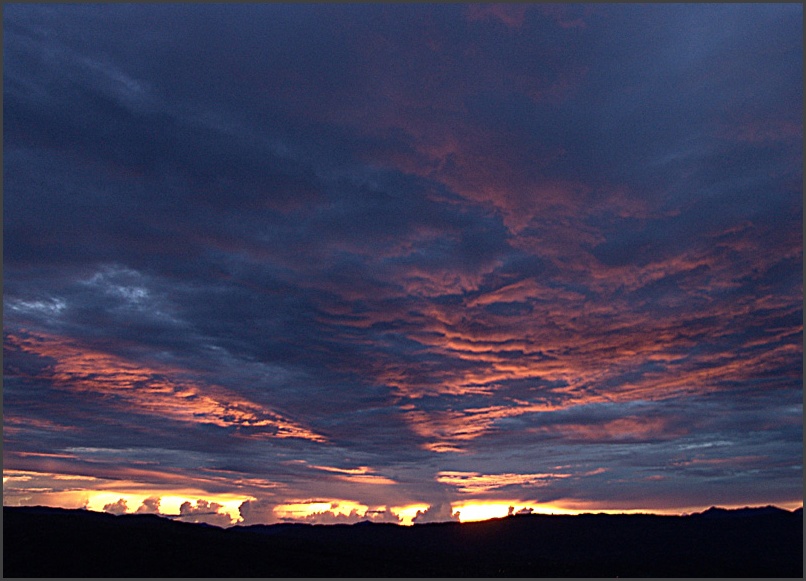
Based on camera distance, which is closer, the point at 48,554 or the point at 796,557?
the point at 48,554

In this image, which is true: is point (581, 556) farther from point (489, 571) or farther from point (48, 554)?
point (48, 554)

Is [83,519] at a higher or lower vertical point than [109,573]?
higher

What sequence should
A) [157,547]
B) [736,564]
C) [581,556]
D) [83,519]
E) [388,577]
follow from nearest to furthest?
[388,577] → [157,547] → [83,519] → [736,564] → [581,556]

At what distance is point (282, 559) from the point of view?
99.2m

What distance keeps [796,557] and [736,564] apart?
58.4 m

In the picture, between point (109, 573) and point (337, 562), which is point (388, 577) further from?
point (109, 573)

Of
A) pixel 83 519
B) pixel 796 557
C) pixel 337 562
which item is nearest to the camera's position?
pixel 337 562

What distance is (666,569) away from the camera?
377 feet

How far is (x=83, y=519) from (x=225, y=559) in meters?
35.7

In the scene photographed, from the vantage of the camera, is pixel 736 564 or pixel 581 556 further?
Answer: pixel 581 556

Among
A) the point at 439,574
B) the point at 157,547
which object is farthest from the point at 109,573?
the point at 439,574

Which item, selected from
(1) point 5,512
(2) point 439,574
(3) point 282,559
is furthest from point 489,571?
(1) point 5,512

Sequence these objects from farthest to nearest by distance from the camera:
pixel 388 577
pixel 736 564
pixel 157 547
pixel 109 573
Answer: pixel 736 564 → pixel 157 547 → pixel 388 577 → pixel 109 573

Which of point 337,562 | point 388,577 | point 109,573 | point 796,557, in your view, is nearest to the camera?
point 109,573
